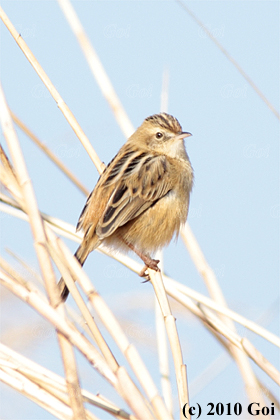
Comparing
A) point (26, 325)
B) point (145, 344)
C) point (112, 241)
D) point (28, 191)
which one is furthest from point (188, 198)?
point (28, 191)

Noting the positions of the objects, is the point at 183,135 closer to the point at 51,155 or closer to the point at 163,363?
the point at 51,155

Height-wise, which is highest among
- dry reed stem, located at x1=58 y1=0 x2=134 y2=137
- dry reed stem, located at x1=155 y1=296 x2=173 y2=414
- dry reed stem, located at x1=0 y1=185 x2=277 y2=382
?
dry reed stem, located at x1=58 y1=0 x2=134 y2=137

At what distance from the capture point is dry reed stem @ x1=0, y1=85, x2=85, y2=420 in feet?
7.38

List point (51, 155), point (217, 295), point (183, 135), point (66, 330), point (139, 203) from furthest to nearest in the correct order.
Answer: point (183, 135) < point (139, 203) < point (51, 155) < point (217, 295) < point (66, 330)

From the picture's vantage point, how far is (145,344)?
496 centimetres

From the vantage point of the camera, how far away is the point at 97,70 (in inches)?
163

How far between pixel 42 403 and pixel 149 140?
3.01 meters

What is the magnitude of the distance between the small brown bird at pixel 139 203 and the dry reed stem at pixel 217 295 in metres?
0.23

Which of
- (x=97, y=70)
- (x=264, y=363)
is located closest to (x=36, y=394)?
(x=264, y=363)

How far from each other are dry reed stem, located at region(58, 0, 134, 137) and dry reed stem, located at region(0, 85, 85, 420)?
1.39 m

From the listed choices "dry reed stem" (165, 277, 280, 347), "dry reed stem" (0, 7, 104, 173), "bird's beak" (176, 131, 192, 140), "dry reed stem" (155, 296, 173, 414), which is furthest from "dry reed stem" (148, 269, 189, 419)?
"bird's beak" (176, 131, 192, 140)

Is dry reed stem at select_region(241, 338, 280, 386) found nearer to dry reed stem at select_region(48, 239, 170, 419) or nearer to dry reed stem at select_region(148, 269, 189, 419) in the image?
dry reed stem at select_region(148, 269, 189, 419)

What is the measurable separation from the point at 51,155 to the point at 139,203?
78 centimetres

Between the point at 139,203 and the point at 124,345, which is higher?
the point at 139,203
